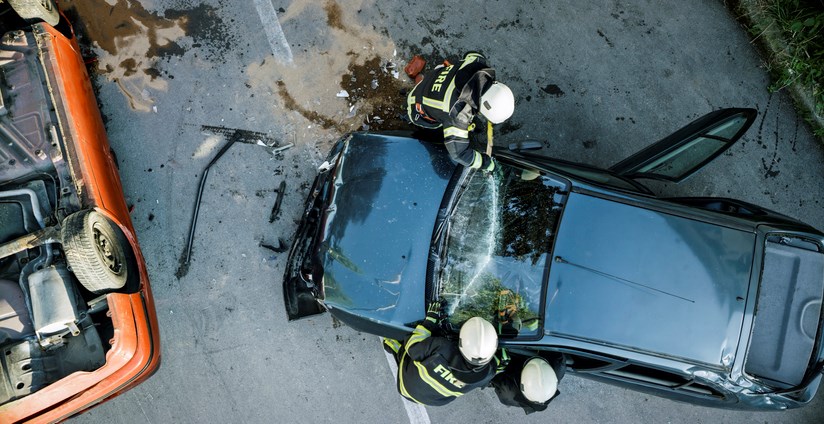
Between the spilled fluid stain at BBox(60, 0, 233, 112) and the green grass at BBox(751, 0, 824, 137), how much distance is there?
554 cm

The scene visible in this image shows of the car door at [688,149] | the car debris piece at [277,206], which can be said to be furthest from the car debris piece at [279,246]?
the car door at [688,149]

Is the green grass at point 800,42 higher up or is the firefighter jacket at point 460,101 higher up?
the green grass at point 800,42

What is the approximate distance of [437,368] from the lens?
3645 mm

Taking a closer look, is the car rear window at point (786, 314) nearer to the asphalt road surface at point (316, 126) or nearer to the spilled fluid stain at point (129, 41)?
the asphalt road surface at point (316, 126)

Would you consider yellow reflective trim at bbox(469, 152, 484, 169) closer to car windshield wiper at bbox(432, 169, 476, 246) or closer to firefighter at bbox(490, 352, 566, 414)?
car windshield wiper at bbox(432, 169, 476, 246)

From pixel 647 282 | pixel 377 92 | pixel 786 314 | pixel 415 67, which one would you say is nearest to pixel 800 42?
pixel 786 314

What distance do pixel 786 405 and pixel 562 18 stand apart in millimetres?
3883

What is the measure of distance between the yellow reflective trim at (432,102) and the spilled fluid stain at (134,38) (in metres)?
2.35

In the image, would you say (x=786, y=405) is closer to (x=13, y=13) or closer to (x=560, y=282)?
(x=560, y=282)

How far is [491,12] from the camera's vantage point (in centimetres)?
504

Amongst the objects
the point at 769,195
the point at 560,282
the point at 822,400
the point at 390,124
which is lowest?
the point at 822,400

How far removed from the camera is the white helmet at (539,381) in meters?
3.69

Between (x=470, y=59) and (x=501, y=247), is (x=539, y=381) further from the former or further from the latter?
(x=470, y=59)

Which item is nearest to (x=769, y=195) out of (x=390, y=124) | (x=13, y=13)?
(x=390, y=124)
